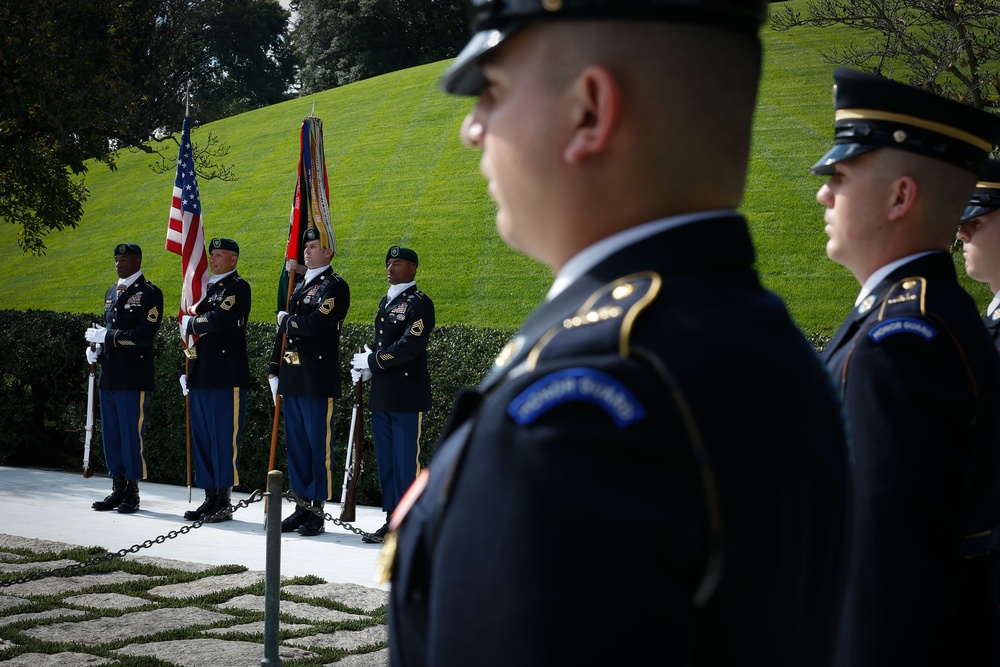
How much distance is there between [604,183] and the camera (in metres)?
1.10

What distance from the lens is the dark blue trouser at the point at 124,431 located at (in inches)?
369

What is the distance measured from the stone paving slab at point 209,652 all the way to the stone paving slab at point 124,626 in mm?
219

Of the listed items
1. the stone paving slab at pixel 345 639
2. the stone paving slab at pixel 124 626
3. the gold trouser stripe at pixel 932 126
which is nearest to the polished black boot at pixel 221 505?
the stone paving slab at pixel 124 626

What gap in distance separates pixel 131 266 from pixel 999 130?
8242 millimetres

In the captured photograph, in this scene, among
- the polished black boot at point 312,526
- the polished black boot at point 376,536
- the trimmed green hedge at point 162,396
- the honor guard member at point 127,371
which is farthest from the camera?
the trimmed green hedge at point 162,396

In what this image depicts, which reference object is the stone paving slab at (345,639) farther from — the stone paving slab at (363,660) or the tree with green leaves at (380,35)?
the tree with green leaves at (380,35)

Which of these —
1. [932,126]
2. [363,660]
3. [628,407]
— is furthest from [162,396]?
[628,407]

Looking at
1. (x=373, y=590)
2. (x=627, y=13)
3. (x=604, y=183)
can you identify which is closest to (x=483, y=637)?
(x=604, y=183)

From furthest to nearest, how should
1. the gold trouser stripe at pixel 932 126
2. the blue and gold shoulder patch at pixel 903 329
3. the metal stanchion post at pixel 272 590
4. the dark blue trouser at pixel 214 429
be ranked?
1. the dark blue trouser at pixel 214 429
2. the metal stanchion post at pixel 272 590
3. the gold trouser stripe at pixel 932 126
4. the blue and gold shoulder patch at pixel 903 329

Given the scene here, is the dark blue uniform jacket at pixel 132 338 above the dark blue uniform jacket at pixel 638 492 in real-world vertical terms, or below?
above

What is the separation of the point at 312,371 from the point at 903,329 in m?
6.71

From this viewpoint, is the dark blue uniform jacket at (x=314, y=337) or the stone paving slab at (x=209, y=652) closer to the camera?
the stone paving slab at (x=209, y=652)

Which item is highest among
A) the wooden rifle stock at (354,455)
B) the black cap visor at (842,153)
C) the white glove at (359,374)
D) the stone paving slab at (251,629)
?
the black cap visor at (842,153)

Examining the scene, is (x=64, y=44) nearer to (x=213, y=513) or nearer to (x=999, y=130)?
(x=213, y=513)
